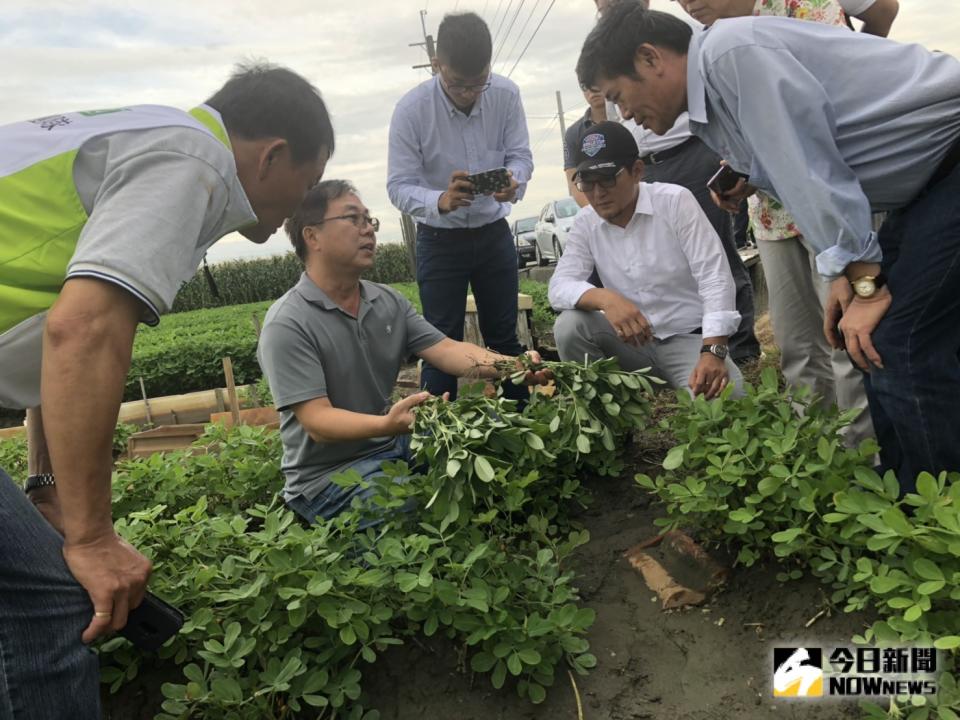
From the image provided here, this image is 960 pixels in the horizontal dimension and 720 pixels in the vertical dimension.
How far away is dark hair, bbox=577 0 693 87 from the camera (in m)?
2.27

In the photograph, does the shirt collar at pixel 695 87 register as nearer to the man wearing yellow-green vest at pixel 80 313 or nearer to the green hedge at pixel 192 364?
the man wearing yellow-green vest at pixel 80 313

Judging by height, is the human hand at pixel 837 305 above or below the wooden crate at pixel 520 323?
above

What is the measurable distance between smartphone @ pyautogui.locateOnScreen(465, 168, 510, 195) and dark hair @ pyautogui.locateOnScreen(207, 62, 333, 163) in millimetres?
1969

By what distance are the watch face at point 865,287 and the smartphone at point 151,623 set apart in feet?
6.01

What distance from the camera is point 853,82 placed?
2027 millimetres

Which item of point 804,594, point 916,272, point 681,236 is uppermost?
point 916,272

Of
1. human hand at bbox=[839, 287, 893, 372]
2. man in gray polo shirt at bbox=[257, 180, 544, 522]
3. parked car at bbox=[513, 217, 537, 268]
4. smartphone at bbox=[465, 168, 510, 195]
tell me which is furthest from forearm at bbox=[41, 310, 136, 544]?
parked car at bbox=[513, 217, 537, 268]

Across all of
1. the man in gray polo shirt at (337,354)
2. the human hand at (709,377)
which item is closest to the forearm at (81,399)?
the man in gray polo shirt at (337,354)

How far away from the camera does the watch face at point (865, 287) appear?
1982 mm

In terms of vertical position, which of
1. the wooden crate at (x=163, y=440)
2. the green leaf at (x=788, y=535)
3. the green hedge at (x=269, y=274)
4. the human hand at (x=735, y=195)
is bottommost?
the green hedge at (x=269, y=274)

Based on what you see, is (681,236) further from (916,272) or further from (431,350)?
(916,272)

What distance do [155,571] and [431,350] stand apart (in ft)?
4.20

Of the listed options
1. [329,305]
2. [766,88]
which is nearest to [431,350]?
[329,305]

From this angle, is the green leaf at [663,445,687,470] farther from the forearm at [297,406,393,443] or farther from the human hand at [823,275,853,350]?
the forearm at [297,406,393,443]
